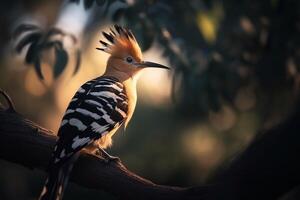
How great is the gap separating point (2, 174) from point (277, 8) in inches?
154

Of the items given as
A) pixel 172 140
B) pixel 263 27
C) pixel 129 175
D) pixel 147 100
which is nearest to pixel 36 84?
pixel 147 100

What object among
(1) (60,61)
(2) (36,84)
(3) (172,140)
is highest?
(1) (60,61)

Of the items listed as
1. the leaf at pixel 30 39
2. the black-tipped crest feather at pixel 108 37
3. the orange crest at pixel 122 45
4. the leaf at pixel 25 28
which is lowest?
the orange crest at pixel 122 45

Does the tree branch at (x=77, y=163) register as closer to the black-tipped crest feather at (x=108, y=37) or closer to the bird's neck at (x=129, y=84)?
the bird's neck at (x=129, y=84)

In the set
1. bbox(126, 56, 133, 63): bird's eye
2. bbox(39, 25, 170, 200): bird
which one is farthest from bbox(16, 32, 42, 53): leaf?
bbox(126, 56, 133, 63): bird's eye

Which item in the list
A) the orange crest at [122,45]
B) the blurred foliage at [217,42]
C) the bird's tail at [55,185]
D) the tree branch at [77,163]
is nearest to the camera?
the tree branch at [77,163]

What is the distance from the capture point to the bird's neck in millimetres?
4261

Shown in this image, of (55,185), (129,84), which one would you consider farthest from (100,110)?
(129,84)

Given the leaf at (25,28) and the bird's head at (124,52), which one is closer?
the leaf at (25,28)

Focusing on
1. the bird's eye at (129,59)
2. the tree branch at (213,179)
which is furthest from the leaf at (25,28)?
the tree branch at (213,179)

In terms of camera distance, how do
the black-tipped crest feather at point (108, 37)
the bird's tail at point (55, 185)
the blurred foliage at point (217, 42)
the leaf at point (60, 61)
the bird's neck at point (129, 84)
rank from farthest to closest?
the black-tipped crest feather at point (108, 37)
the blurred foliage at point (217, 42)
the bird's neck at point (129, 84)
the leaf at point (60, 61)
the bird's tail at point (55, 185)

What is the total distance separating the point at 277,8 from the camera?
5047 millimetres

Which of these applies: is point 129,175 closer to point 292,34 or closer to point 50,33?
point 50,33

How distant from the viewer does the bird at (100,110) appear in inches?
137
